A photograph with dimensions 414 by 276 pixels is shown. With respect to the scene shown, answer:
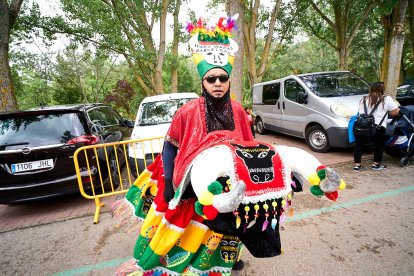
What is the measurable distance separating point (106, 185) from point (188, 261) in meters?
3.61

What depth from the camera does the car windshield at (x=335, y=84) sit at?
5775 millimetres

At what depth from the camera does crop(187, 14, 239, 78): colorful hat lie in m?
1.47

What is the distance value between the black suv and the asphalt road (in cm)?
55

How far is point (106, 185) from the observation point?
4.59 meters

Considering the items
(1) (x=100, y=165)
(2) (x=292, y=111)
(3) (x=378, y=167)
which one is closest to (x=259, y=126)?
(2) (x=292, y=111)

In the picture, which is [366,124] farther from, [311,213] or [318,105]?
[311,213]

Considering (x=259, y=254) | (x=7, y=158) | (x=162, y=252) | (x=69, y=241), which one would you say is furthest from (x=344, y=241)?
(x=7, y=158)

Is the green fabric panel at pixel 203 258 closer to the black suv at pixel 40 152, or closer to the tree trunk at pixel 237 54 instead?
the black suv at pixel 40 152

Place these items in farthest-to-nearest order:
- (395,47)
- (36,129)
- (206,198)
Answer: (395,47)
(36,129)
(206,198)

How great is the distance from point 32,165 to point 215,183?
3545mm

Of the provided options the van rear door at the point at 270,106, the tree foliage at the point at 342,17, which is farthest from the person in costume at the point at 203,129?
the tree foliage at the point at 342,17

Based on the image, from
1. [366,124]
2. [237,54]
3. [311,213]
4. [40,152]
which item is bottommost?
[311,213]

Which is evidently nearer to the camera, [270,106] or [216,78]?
[216,78]

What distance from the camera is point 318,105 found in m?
5.59
